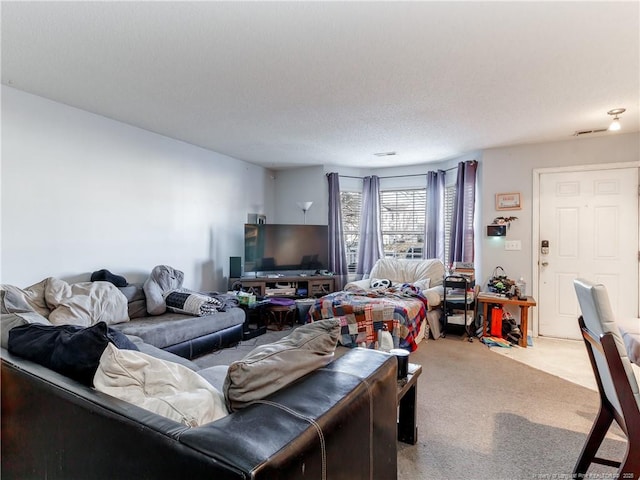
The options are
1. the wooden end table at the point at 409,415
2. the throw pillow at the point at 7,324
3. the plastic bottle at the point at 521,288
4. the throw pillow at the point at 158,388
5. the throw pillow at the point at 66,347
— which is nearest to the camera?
the throw pillow at the point at 158,388

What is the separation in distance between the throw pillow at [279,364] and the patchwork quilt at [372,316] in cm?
213

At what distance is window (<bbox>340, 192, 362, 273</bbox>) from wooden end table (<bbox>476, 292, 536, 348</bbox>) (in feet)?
7.35

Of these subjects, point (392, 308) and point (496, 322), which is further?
point (496, 322)

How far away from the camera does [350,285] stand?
484 centimetres

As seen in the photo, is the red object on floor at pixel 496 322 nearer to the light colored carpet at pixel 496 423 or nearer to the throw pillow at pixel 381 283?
the light colored carpet at pixel 496 423

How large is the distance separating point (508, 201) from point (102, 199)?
183 inches

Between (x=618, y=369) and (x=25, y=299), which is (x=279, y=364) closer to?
(x=618, y=369)

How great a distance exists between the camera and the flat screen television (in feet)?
16.4

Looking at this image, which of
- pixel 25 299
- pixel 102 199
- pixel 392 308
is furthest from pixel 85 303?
pixel 392 308

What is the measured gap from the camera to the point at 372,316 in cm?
375

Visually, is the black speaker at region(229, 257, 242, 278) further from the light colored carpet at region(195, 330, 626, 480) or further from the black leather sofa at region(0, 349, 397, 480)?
the black leather sofa at region(0, 349, 397, 480)

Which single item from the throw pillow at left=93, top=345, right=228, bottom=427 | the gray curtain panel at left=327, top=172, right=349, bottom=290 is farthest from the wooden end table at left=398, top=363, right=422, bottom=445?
the gray curtain panel at left=327, top=172, right=349, bottom=290

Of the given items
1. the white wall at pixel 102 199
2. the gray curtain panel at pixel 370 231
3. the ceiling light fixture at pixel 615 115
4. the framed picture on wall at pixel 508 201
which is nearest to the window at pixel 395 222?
the gray curtain panel at pixel 370 231

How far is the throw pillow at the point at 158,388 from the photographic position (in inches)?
41.4
